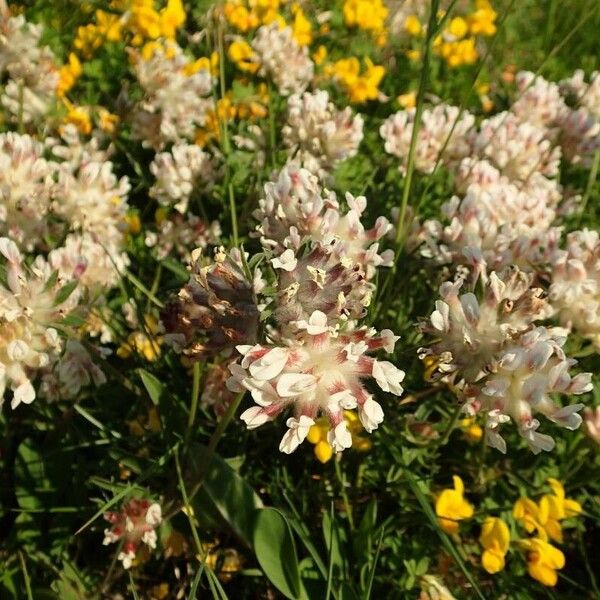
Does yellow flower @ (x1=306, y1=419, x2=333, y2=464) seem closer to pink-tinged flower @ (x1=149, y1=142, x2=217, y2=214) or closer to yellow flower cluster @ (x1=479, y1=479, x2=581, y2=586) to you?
yellow flower cluster @ (x1=479, y1=479, x2=581, y2=586)

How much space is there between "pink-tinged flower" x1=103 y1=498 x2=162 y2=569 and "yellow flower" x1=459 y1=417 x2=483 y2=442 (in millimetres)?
855

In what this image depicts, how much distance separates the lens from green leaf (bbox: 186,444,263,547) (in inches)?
64.1

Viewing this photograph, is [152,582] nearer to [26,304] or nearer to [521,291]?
[26,304]

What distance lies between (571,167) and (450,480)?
63.8 inches

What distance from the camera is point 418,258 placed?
2.00 m

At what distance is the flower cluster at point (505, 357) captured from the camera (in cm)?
127

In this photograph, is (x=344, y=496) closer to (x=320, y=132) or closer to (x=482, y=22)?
(x=320, y=132)

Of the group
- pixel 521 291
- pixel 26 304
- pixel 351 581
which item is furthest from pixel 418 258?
pixel 26 304

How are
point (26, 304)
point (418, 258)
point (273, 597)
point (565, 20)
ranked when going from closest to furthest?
point (26, 304), point (273, 597), point (418, 258), point (565, 20)

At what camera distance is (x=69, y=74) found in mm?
2766

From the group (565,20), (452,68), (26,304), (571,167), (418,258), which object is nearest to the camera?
(26,304)

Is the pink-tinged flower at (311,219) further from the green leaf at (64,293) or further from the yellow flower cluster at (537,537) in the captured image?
the yellow flower cluster at (537,537)

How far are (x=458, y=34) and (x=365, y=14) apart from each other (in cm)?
54

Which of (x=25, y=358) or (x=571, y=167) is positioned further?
(x=571, y=167)
